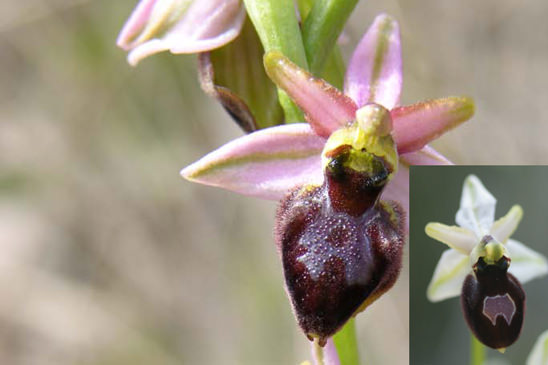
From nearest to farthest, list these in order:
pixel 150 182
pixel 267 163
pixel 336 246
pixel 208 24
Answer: pixel 336 246
pixel 267 163
pixel 208 24
pixel 150 182

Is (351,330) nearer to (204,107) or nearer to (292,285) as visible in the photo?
(292,285)

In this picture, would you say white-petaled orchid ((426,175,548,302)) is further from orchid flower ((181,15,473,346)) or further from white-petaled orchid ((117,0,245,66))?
white-petaled orchid ((117,0,245,66))

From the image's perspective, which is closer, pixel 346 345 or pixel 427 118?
pixel 427 118

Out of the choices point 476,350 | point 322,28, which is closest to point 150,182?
point 322,28

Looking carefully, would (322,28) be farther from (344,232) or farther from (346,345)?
(346,345)

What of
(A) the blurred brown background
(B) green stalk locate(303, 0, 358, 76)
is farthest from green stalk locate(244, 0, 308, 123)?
(A) the blurred brown background
